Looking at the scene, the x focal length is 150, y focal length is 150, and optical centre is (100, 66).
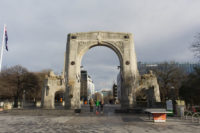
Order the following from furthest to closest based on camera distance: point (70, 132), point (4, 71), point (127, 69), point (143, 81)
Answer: point (4, 71)
point (127, 69)
point (143, 81)
point (70, 132)

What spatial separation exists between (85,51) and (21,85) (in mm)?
17415

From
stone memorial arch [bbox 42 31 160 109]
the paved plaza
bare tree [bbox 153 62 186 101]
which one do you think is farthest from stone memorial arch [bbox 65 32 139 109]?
bare tree [bbox 153 62 186 101]

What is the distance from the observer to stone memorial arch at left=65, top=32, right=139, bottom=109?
2273cm

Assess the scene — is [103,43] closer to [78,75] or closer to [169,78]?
[78,75]

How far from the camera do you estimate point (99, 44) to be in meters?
24.9

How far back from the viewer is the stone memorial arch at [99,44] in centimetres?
2273

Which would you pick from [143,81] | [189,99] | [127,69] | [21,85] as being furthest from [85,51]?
[189,99]

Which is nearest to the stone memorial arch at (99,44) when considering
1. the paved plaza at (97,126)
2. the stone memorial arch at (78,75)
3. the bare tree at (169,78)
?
the stone memorial arch at (78,75)

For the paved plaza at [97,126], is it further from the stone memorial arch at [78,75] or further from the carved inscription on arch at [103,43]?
the carved inscription on arch at [103,43]

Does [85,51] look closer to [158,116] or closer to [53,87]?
[53,87]

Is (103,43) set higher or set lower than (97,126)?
higher

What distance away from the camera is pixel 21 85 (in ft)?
105

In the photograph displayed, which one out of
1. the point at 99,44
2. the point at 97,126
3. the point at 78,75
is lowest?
the point at 97,126

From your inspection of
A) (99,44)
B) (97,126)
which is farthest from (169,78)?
(97,126)
